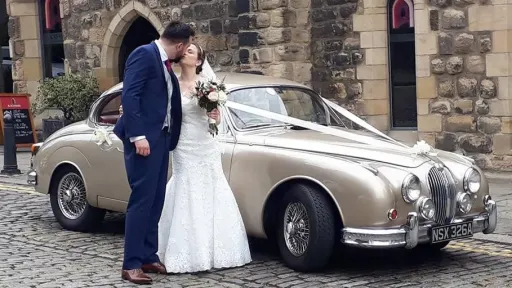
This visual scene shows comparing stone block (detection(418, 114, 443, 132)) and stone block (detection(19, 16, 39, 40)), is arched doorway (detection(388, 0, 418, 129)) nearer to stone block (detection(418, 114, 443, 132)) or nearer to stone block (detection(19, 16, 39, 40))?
stone block (detection(418, 114, 443, 132))

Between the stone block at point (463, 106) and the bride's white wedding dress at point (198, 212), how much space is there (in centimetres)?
621

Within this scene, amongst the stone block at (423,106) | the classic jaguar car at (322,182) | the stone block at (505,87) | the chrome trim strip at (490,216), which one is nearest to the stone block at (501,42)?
the stone block at (505,87)

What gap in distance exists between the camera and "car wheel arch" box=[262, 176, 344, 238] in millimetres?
7262

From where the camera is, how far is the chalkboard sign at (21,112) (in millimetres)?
17422

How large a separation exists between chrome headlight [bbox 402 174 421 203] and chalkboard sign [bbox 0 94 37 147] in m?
11.7

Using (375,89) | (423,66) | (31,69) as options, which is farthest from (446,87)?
(31,69)

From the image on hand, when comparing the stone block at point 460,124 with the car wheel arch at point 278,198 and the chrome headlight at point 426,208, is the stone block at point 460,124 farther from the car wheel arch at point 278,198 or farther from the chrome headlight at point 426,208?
the chrome headlight at point 426,208

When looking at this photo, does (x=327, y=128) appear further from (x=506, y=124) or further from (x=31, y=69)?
(x=31, y=69)

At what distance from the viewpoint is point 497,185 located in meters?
12.0

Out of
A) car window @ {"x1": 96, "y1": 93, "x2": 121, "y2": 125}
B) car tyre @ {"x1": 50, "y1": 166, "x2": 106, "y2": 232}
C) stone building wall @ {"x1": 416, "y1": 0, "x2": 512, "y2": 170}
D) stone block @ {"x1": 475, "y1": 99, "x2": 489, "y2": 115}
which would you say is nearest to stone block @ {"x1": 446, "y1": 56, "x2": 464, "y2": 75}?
stone building wall @ {"x1": 416, "y1": 0, "x2": 512, "y2": 170}

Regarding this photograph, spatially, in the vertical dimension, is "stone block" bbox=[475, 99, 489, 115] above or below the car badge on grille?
above

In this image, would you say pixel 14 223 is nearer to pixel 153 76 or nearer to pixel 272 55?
pixel 153 76

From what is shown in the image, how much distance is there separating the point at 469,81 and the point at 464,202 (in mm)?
5808

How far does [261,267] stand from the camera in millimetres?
7699
